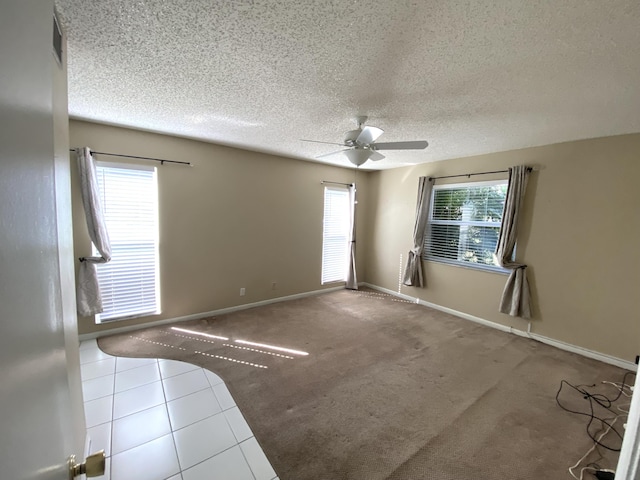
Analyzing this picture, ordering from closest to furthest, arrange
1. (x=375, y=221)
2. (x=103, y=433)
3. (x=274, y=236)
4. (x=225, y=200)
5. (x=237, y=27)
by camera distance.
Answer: (x=237, y=27), (x=103, y=433), (x=225, y=200), (x=274, y=236), (x=375, y=221)

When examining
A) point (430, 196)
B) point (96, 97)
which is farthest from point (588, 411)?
point (96, 97)

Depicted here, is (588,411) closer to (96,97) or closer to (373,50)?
(373,50)

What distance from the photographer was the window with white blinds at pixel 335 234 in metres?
4.85

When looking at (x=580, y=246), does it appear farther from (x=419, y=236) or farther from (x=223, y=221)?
(x=223, y=221)

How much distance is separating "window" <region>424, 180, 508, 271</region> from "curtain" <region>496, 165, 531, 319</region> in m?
0.20

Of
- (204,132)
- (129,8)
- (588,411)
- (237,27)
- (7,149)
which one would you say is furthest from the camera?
(204,132)

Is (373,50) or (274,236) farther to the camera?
(274,236)

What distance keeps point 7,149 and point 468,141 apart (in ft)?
12.0

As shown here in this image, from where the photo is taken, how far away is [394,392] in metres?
2.27

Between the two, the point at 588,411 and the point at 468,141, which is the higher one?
the point at 468,141

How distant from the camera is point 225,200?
3705 millimetres

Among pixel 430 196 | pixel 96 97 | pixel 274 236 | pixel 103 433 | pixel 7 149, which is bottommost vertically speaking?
pixel 103 433

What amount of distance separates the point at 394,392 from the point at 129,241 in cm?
326

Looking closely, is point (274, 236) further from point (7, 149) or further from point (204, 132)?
point (7, 149)
